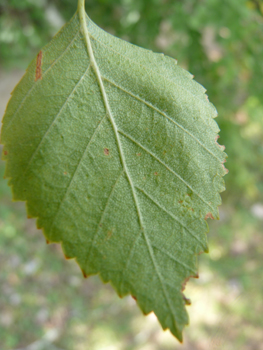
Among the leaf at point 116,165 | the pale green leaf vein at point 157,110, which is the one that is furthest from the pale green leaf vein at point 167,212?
the pale green leaf vein at point 157,110

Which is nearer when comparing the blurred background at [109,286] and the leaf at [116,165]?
the leaf at [116,165]

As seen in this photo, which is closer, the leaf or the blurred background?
the leaf

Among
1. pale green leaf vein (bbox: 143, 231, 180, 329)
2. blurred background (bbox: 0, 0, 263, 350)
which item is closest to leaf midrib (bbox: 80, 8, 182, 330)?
pale green leaf vein (bbox: 143, 231, 180, 329)

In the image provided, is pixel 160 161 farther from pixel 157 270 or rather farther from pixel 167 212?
pixel 157 270

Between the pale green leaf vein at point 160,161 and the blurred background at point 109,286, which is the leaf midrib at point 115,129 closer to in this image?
the pale green leaf vein at point 160,161

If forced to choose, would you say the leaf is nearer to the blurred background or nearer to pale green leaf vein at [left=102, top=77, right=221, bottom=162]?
pale green leaf vein at [left=102, top=77, right=221, bottom=162]

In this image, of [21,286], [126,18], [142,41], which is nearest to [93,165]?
[142,41]

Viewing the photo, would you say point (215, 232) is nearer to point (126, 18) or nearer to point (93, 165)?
point (126, 18)

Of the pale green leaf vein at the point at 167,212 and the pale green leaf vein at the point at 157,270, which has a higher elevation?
the pale green leaf vein at the point at 167,212

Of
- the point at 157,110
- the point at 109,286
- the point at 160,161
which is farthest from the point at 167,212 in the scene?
the point at 109,286
